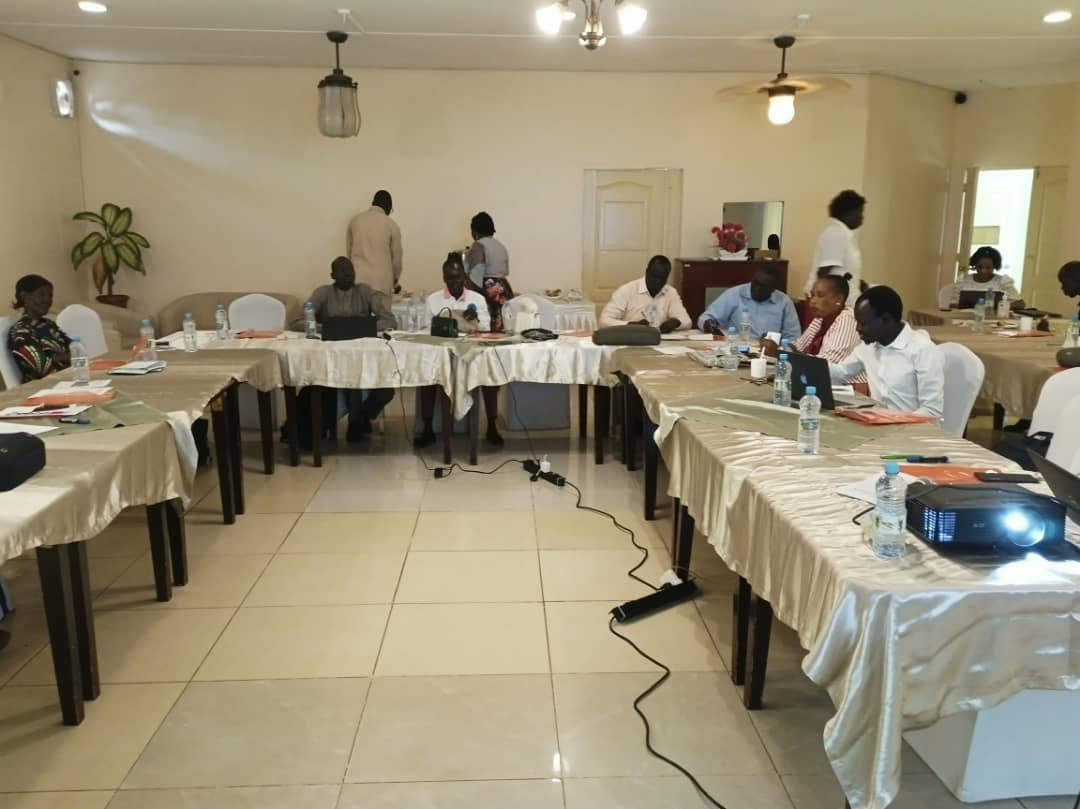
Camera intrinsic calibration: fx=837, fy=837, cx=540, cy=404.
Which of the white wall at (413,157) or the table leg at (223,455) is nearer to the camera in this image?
the table leg at (223,455)

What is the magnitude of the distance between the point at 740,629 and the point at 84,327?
13.4 feet

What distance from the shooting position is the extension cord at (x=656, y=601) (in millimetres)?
2893

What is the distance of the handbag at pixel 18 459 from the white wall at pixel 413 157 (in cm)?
566

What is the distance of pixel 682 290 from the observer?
7602 millimetres

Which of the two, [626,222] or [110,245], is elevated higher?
[626,222]

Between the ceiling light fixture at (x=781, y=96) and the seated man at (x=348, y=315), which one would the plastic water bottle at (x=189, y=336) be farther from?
the ceiling light fixture at (x=781, y=96)

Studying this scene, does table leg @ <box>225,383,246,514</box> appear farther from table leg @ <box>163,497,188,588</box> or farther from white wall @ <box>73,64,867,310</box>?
white wall @ <box>73,64,867,310</box>

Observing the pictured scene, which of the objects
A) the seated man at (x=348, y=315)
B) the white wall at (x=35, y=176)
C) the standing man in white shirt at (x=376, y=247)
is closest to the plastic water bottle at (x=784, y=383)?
the seated man at (x=348, y=315)

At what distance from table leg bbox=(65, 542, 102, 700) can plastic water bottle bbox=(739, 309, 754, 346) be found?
3.20m

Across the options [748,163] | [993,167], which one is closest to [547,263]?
[748,163]

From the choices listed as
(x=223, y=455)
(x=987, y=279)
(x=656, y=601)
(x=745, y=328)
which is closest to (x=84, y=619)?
(x=223, y=455)

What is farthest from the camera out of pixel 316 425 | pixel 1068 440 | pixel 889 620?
pixel 316 425

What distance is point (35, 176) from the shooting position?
6590mm

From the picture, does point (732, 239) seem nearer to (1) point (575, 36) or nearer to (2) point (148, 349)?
(1) point (575, 36)
